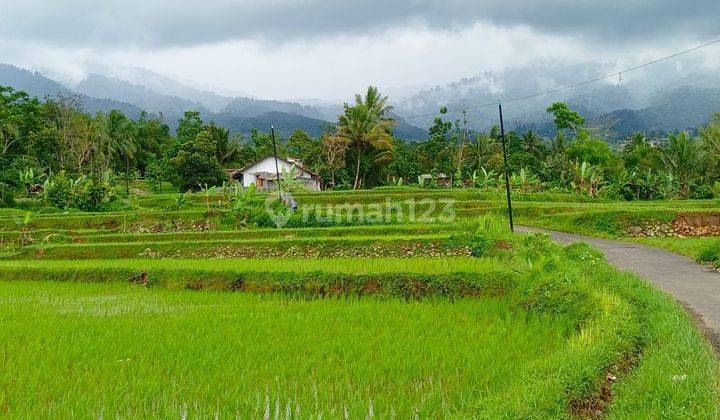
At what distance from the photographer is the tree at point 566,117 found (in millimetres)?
36812

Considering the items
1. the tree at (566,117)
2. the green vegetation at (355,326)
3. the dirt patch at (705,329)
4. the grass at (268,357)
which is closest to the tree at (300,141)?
the tree at (566,117)

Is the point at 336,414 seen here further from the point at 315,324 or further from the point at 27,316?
the point at 27,316

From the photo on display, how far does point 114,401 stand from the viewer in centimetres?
328

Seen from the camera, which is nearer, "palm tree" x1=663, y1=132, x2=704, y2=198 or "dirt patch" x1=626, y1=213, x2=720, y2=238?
"dirt patch" x1=626, y1=213, x2=720, y2=238

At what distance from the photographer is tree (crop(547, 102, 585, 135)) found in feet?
121

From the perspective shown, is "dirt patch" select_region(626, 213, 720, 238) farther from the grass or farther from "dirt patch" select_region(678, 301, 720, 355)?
the grass

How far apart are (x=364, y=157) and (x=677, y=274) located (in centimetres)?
2692

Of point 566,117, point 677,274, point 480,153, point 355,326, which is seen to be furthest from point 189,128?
point 355,326

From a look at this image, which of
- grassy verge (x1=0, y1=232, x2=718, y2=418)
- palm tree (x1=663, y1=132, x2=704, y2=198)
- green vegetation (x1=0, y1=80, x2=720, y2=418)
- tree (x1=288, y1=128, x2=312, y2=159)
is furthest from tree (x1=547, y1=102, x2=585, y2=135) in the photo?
grassy verge (x1=0, y1=232, x2=718, y2=418)

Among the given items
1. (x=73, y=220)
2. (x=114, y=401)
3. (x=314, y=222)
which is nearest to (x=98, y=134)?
(x=73, y=220)

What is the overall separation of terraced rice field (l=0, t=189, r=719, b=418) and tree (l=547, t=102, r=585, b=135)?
30755 millimetres

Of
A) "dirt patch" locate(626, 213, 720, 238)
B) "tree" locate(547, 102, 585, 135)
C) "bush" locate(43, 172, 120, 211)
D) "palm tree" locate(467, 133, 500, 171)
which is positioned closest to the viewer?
"dirt patch" locate(626, 213, 720, 238)

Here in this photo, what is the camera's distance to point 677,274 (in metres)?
7.82

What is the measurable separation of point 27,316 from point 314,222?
10.0 m
